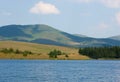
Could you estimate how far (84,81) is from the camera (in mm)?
86250

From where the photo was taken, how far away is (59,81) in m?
85.1

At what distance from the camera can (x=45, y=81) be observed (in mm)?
84750

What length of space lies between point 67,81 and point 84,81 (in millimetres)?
3976

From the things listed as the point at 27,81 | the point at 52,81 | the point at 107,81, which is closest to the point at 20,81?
the point at 27,81

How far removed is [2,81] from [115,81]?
2579 centimetres

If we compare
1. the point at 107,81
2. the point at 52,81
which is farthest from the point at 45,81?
the point at 107,81

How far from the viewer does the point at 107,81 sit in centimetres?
8631

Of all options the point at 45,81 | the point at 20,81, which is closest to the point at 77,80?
the point at 45,81

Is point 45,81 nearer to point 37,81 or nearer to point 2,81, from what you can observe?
point 37,81

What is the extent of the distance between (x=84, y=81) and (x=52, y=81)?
298 inches

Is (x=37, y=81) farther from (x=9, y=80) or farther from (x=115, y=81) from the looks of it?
(x=115, y=81)

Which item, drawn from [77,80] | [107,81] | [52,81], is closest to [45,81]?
[52,81]

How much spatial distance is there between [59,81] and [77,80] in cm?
556

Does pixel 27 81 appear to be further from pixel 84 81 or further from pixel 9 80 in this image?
pixel 84 81
